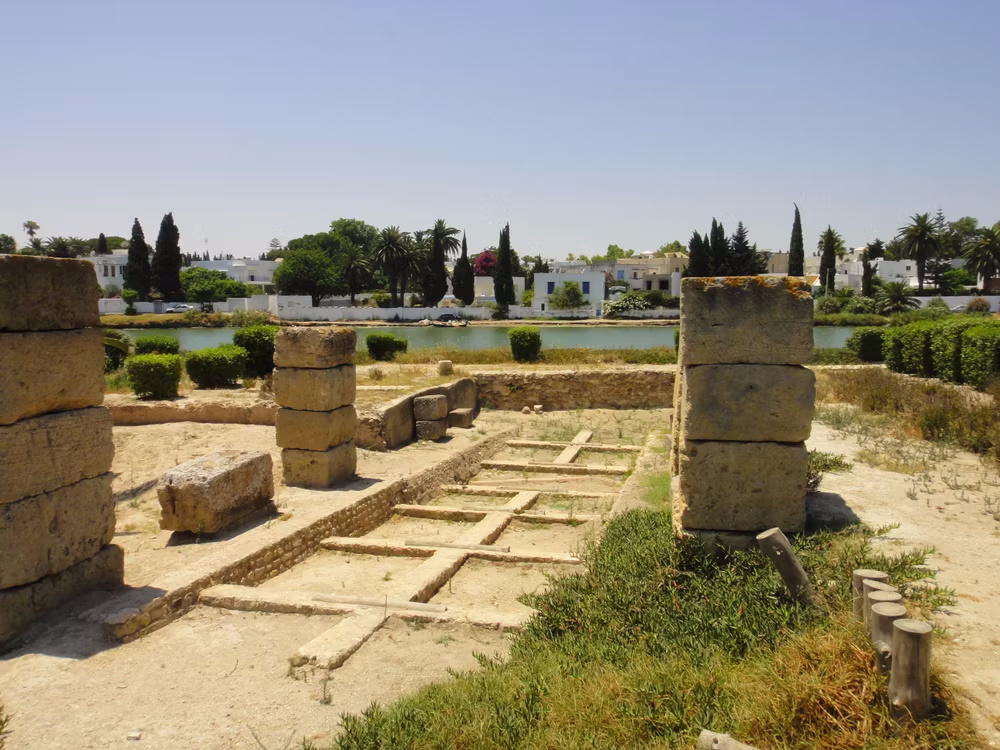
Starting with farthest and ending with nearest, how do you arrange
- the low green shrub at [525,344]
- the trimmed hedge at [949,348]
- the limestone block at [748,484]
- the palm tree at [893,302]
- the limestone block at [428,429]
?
the palm tree at [893,302] → the low green shrub at [525,344] → the trimmed hedge at [949,348] → the limestone block at [428,429] → the limestone block at [748,484]

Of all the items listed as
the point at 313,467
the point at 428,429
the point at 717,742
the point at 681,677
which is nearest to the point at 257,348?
the point at 428,429

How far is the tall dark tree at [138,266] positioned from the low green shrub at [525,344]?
4343 cm

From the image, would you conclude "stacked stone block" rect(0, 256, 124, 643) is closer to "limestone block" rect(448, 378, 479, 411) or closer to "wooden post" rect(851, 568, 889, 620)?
"wooden post" rect(851, 568, 889, 620)

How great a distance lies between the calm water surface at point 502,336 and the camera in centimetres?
3673

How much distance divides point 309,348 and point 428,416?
4222mm

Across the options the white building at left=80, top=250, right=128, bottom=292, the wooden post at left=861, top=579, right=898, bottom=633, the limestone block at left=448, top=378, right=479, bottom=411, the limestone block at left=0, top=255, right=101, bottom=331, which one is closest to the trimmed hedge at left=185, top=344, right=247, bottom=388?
the limestone block at left=448, top=378, right=479, bottom=411

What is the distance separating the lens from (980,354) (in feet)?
44.3

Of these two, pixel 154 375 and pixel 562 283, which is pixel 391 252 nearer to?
pixel 562 283

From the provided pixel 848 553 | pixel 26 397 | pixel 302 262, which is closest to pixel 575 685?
pixel 848 553

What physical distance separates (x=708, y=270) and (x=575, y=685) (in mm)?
50719

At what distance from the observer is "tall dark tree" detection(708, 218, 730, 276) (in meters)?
52.4

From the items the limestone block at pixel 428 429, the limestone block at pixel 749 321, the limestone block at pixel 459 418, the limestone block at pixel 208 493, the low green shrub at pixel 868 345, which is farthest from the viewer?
the low green shrub at pixel 868 345

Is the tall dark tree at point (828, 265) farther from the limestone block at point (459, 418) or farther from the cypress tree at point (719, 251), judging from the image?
the limestone block at point (459, 418)

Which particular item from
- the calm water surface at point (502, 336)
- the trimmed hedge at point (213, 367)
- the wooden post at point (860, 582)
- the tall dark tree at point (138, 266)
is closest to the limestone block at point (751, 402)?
the wooden post at point (860, 582)
